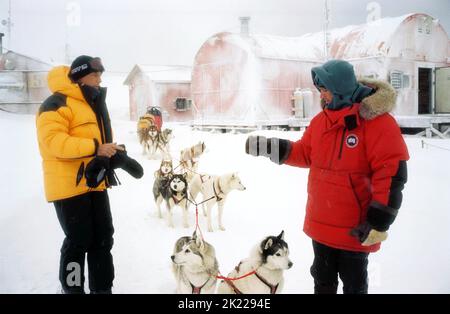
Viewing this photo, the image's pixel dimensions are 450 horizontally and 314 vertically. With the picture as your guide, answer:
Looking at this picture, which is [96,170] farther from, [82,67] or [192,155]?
[192,155]

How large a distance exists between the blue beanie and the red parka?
0.15 ft

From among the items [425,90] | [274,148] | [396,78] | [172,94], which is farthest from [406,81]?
[172,94]

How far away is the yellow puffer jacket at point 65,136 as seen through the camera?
5.11 feet

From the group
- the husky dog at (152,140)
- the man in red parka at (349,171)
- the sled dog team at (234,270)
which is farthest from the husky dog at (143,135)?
the man in red parka at (349,171)

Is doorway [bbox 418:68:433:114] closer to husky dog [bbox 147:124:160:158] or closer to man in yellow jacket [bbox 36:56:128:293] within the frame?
husky dog [bbox 147:124:160:158]

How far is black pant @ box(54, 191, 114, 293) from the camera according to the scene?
170 cm

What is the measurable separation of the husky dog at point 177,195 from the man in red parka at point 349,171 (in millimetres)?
1590

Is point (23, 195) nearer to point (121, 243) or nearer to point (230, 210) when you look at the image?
point (121, 243)

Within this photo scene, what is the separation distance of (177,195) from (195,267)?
4.73ft

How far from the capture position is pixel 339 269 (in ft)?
5.42

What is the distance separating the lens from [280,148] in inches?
68.7

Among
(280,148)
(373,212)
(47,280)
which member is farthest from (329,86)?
(47,280)

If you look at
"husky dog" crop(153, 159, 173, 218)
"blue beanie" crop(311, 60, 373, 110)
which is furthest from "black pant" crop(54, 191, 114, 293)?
"husky dog" crop(153, 159, 173, 218)

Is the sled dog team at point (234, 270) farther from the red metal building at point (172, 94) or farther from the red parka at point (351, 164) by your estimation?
the red metal building at point (172, 94)
